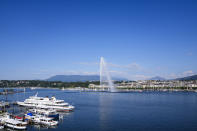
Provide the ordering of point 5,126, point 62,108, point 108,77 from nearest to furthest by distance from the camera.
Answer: point 5,126, point 62,108, point 108,77

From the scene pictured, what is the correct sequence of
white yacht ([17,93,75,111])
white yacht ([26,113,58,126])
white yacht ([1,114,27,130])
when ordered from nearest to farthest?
white yacht ([1,114,27,130]) < white yacht ([26,113,58,126]) < white yacht ([17,93,75,111])

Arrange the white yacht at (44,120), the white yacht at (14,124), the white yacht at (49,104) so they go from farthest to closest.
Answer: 1. the white yacht at (49,104)
2. the white yacht at (44,120)
3. the white yacht at (14,124)

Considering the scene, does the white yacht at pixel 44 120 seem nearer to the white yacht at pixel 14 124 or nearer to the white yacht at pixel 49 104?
the white yacht at pixel 14 124

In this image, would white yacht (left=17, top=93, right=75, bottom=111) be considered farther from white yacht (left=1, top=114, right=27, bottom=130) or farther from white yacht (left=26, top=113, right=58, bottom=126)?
white yacht (left=1, top=114, right=27, bottom=130)

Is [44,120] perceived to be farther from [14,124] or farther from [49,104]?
[49,104]

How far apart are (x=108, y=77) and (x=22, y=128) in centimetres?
4069

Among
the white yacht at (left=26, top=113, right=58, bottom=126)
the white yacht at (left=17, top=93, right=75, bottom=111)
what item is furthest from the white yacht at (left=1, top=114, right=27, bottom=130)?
the white yacht at (left=17, top=93, right=75, bottom=111)

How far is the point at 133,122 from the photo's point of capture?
15758 millimetres

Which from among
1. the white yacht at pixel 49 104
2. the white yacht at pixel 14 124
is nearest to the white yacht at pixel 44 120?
the white yacht at pixel 14 124

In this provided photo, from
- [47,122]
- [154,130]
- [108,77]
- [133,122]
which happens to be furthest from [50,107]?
[108,77]

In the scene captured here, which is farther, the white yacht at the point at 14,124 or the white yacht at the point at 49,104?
the white yacht at the point at 49,104

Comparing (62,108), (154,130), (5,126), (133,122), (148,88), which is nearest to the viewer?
(154,130)

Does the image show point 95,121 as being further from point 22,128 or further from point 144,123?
point 22,128

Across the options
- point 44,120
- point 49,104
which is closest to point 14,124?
point 44,120
